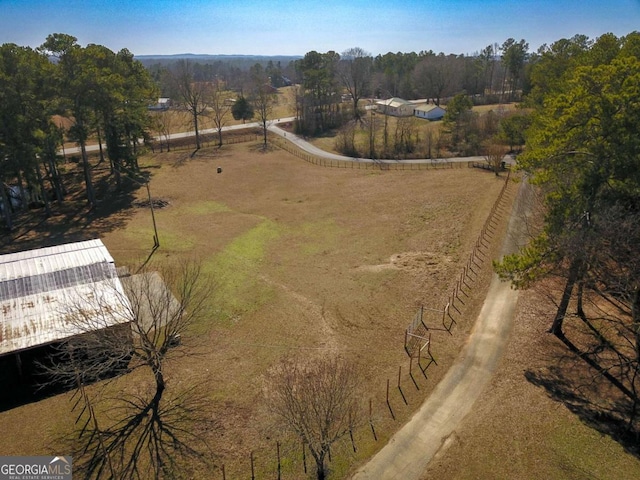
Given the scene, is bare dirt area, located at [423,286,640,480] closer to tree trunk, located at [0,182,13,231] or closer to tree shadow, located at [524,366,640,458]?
tree shadow, located at [524,366,640,458]

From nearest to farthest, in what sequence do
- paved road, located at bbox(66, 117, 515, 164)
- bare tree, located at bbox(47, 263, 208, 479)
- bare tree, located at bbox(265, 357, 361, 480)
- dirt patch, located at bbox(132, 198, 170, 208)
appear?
bare tree, located at bbox(265, 357, 361, 480) < bare tree, located at bbox(47, 263, 208, 479) < dirt patch, located at bbox(132, 198, 170, 208) < paved road, located at bbox(66, 117, 515, 164)

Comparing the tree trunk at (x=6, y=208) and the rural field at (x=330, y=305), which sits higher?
the tree trunk at (x=6, y=208)

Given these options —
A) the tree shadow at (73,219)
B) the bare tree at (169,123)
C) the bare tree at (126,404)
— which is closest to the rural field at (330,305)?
the tree shadow at (73,219)

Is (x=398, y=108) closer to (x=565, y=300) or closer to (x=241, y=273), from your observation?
(x=241, y=273)

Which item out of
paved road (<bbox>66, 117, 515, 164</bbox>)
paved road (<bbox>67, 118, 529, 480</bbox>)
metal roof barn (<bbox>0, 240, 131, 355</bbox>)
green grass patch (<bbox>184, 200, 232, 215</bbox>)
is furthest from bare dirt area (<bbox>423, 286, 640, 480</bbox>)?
paved road (<bbox>66, 117, 515, 164</bbox>)

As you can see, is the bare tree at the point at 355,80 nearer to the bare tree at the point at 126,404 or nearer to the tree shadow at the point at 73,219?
the tree shadow at the point at 73,219

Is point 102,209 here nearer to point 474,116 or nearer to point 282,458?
point 282,458
